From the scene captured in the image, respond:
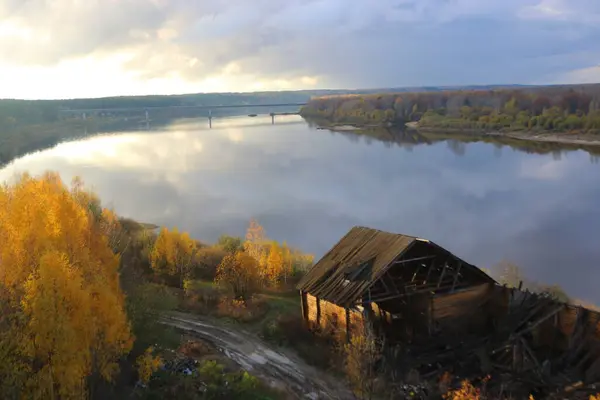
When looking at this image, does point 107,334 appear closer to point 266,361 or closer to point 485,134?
point 266,361

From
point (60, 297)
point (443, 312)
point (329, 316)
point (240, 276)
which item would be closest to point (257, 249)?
point (240, 276)

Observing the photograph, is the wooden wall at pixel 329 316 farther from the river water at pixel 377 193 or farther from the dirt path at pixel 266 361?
the river water at pixel 377 193

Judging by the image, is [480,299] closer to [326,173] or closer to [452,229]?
[452,229]

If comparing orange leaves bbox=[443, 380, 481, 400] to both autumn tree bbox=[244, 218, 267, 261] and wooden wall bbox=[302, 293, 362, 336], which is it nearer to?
wooden wall bbox=[302, 293, 362, 336]

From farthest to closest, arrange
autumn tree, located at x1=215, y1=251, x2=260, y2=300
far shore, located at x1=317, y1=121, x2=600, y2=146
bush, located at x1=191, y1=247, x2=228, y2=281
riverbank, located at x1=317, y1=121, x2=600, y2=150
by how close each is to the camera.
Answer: riverbank, located at x1=317, y1=121, x2=600, y2=150
far shore, located at x1=317, y1=121, x2=600, y2=146
bush, located at x1=191, y1=247, x2=228, y2=281
autumn tree, located at x1=215, y1=251, x2=260, y2=300

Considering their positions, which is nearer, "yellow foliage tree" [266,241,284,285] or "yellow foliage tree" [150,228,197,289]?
"yellow foliage tree" [266,241,284,285]

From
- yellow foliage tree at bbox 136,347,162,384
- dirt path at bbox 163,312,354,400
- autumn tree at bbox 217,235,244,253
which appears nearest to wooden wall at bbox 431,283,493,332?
dirt path at bbox 163,312,354,400

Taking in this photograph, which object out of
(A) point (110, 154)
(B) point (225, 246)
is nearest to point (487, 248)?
(B) point (225, 246)

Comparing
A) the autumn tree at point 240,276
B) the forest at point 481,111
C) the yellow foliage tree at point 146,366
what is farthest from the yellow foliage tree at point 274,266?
the forest at point 481,111
